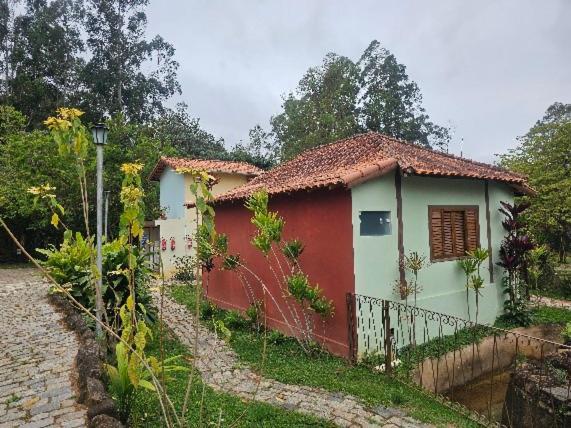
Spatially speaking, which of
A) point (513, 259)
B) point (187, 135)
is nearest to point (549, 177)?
point (513, 259)

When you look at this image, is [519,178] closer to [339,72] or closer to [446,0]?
[446,0]

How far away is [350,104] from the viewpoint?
1236 inches

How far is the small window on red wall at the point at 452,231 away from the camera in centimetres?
838

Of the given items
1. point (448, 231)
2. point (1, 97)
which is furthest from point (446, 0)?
point (1, 97)

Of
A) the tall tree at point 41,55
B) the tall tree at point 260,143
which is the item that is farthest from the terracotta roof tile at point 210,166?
the tall tree at point 41,55

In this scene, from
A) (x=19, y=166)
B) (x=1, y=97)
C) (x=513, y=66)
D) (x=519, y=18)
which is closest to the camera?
(x=519, y=18)

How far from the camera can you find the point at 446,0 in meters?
12.9

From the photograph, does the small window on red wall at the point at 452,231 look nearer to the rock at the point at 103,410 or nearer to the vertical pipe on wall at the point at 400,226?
the vertical pipe on wall at the point at 400,226

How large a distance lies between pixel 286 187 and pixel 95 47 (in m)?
29.3

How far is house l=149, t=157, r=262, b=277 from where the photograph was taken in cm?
1756

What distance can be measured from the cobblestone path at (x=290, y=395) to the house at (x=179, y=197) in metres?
10.5

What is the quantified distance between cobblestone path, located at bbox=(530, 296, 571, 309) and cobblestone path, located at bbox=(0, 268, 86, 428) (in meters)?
12.7

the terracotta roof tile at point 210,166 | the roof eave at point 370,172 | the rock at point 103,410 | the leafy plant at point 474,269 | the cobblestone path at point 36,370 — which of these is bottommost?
the cobblestone path at point 36,370

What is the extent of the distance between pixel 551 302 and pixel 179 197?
1491cm
